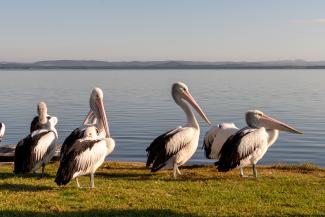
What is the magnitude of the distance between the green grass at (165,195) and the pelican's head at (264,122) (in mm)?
1015

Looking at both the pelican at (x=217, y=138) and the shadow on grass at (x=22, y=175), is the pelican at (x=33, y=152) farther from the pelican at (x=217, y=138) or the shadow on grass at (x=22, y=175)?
the pelican at (x=217, y=138)

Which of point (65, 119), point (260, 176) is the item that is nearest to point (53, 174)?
point (260, 176)

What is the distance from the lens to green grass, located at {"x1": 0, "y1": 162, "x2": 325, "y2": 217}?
7793 mm

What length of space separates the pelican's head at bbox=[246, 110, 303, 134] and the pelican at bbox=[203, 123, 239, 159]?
690 millimetres

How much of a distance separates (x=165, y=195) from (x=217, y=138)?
152 inches

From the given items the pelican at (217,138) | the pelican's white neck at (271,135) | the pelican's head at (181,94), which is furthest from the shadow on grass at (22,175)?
the pelican's white neck at (271,135)

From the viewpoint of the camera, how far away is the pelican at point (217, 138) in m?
12.3

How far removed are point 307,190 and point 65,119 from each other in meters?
24.7

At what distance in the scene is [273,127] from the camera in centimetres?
1156

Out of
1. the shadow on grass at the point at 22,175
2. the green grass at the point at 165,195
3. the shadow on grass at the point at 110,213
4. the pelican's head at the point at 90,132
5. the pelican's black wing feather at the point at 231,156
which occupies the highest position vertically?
the pelican's head at the point at 90,132

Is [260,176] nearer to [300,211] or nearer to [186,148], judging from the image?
[186,148]

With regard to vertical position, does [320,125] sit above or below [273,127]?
below

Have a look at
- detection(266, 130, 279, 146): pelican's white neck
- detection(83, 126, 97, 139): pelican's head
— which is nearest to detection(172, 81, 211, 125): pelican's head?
detection(266, 130, 279, 146): pelican's white neck

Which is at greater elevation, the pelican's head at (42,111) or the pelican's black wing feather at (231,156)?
the pelican's head at (42,111)
